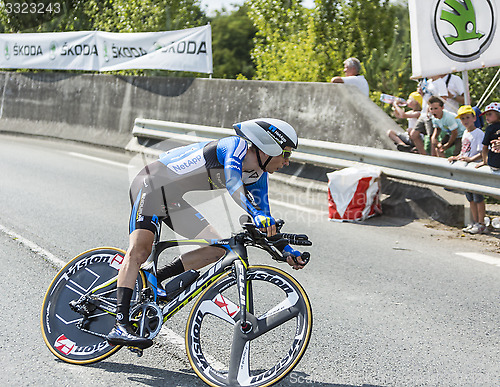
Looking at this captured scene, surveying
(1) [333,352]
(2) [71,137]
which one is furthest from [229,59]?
(1) [333,352]

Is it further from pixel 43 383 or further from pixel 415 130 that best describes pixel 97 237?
pixel 415 130

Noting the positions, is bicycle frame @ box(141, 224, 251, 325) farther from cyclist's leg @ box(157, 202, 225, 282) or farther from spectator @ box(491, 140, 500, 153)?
spectator @ box(491, 140, 500, 153)

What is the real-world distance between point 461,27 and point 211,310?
24.7 feet

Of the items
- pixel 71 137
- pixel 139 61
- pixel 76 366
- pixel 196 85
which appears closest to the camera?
pixel 76 366

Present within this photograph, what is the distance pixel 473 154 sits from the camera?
29.4 ft

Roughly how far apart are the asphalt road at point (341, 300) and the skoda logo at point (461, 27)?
2.85 meters

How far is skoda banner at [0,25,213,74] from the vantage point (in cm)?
1477

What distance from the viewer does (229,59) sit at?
176ft

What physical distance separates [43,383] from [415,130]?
285 inches

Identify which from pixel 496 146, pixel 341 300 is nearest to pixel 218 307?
pixel 341 300

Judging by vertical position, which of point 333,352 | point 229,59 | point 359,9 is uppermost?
point 229,59

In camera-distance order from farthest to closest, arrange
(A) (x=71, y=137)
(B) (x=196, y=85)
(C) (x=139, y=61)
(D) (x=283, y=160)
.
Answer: (A) (x=71, y=137) < (C) (x=139, y=61) < (B) (x=196, y=85) < (D) (x=283, y=160)

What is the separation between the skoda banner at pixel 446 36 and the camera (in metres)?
10.4

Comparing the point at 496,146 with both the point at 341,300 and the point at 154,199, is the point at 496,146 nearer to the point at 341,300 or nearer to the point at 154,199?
the point at 341,300
